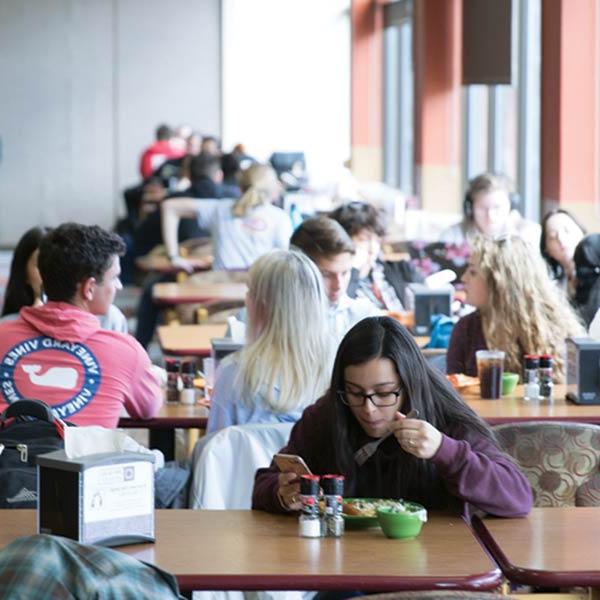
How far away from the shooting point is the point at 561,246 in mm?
6734

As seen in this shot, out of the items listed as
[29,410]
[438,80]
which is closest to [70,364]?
[29,410]

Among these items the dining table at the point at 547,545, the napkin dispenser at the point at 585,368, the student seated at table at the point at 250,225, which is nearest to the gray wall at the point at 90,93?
the student seated at table at the point at 250,225

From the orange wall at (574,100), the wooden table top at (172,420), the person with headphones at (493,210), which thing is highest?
the orange wall at (574,100)

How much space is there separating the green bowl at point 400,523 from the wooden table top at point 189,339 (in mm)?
3027

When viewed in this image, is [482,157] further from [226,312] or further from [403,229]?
[226,312]

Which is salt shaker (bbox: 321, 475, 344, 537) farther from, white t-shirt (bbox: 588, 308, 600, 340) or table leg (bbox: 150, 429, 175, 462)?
table leg (bbox: 150, 429, 175, 462)

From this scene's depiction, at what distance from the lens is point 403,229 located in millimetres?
10406

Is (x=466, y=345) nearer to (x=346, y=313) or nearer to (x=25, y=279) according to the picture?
(x=346, y=313)

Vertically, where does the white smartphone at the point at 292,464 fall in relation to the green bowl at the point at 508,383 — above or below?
above

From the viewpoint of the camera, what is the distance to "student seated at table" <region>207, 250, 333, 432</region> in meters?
4.01

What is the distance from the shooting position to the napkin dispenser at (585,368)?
4.64 metres

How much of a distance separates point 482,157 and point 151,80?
668cm

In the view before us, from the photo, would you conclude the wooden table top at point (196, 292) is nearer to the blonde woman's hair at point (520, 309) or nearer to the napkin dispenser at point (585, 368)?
the blonde woman's hair at point (520, 309)

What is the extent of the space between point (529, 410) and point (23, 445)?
183 cm
